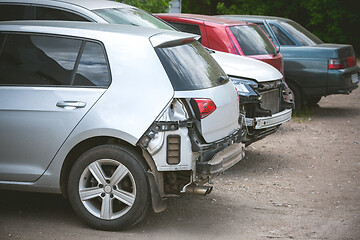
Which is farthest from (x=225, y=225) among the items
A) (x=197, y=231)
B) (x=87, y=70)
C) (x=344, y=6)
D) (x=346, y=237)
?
(x=344, y=6)

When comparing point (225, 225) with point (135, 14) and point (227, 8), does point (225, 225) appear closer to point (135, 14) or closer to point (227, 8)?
point (135, 14)

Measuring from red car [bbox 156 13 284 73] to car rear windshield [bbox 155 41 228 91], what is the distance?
3.80 metres

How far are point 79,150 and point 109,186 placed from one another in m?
0.45

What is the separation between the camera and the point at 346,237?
5785 millimetres

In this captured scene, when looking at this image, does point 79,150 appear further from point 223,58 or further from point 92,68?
point 223,58

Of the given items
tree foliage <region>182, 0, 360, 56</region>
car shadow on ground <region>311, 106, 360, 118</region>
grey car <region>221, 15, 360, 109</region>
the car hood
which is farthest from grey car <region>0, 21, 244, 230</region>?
tree foliage <region>182, 0, 360, 56</region>

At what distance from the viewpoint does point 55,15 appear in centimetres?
827

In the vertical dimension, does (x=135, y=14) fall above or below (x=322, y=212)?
above

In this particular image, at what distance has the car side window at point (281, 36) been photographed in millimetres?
12960

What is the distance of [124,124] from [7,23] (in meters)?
1.60

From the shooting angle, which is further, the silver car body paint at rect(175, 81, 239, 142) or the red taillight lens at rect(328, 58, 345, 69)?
the red taillight lens at rect(328, 58, 345, 69)

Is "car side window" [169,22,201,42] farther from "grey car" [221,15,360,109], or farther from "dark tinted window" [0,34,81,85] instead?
"dark tinted window" [0,34,81,85]

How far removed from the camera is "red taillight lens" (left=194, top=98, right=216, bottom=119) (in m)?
5.70

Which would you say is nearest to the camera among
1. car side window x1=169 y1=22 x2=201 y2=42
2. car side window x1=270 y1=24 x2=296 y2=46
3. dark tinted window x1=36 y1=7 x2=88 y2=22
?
dark tinted window x1=36 y1=7 x2=88 y2=22
